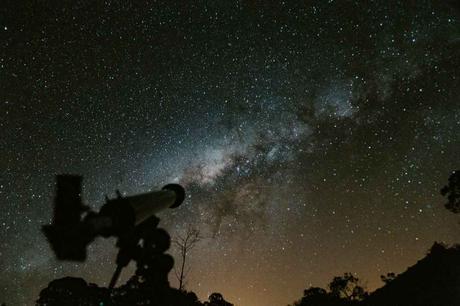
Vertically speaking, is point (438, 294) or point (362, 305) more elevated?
point (362, 305)

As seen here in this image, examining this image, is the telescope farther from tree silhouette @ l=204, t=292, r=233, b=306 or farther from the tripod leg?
tree silhouette @ l=204, t=292, r=233, b=306

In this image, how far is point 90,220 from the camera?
133 inches

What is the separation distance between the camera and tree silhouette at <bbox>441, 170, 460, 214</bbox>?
35156mm

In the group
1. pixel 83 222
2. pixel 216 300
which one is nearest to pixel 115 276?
pixel 83 222

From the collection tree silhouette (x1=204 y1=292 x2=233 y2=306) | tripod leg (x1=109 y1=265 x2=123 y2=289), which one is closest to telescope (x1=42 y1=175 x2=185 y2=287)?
tripod leg (x1=109 y1=265 x2=123 y2=289)

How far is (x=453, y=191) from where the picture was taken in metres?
35.3

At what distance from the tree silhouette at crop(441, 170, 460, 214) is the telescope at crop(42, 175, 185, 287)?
36.1 m

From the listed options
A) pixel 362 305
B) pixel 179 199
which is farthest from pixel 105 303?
pixel 362 305

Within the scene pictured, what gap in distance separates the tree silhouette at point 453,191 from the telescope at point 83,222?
36.1 metres

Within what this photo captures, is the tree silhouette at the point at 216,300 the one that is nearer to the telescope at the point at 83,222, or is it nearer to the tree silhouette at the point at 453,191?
the tree silhouette at the point at 453,191

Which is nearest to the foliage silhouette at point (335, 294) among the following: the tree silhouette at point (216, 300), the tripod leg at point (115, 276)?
the tree silhouette at point (216, 300)

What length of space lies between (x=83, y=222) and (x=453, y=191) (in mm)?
Result: 37366

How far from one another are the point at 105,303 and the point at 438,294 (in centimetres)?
3728

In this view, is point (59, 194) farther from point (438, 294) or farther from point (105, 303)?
point (438, 294)
